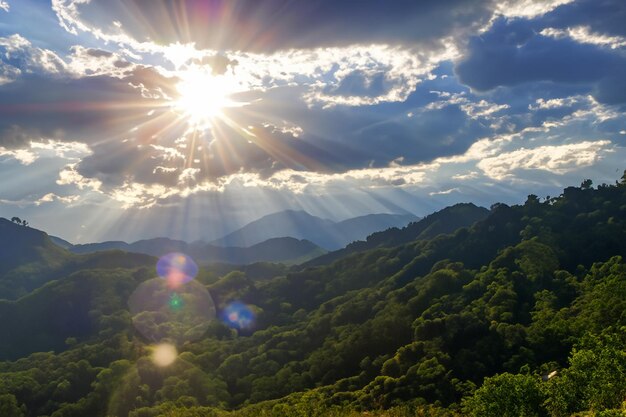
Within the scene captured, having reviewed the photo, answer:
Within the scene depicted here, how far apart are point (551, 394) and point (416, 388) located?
266 ft

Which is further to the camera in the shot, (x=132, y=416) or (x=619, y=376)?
(x=132, y=416)

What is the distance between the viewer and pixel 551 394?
94.0m

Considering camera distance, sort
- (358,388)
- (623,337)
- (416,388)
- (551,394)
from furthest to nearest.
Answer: (358,388)
(416,388)
(623,337)
(551,394)

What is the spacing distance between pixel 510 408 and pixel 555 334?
93.8 m

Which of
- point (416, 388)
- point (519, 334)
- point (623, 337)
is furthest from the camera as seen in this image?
point (519, 334)

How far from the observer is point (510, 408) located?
9469 cm

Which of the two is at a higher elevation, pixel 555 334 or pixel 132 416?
pixel 555 334

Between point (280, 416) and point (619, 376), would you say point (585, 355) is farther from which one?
point (280, 416)

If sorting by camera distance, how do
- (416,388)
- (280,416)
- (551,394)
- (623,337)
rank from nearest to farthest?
(551,394)
(280,416)
(623,337)
(416,388)

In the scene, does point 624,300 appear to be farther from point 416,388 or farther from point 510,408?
point 510,408

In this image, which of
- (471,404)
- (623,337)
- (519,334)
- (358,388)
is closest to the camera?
(471,404)

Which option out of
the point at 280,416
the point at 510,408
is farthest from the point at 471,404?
the point at 280,416

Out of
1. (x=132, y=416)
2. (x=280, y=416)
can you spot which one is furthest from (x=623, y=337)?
(x=132, y=416)

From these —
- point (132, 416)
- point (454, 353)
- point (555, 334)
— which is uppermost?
point (555, 334)
